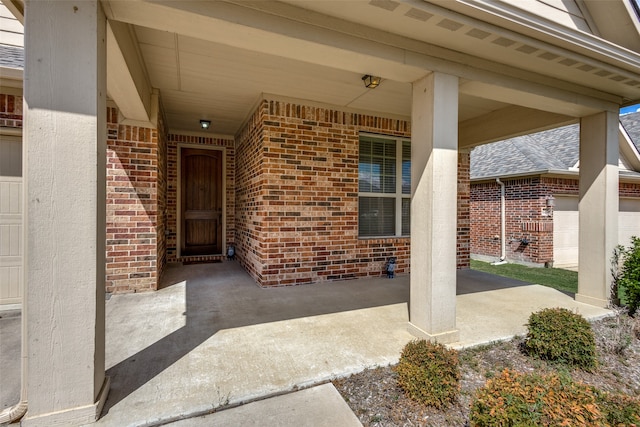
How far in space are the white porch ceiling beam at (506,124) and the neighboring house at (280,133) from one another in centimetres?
3

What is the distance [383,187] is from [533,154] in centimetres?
634

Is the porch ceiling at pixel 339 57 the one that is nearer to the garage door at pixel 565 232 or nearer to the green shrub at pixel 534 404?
the green shrub at pixel 534 404

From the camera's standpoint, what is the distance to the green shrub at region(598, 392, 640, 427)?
4.58 feet

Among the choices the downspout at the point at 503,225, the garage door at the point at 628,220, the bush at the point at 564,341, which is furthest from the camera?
the garage door at the point at 628,220

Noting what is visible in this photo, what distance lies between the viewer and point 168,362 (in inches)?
94.1

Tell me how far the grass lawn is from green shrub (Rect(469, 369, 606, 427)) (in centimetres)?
501

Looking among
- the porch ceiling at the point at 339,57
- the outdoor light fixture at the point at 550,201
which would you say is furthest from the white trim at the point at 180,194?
the outdoor light fixture at the point at 550,201

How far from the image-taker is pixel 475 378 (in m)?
2.33

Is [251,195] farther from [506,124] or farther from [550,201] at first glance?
[550,201]

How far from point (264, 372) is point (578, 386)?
1.96 metres

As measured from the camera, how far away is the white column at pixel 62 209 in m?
1.68

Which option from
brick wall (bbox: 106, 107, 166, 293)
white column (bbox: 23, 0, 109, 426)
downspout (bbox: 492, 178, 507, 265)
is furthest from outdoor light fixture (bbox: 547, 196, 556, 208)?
white column (bbox: 23, 0, 109, 426)

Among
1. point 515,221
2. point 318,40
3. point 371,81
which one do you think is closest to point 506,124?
point 371,81

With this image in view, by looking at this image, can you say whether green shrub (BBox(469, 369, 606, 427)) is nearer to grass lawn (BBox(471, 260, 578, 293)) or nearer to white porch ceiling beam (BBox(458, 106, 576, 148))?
white porch ceiling beam (BBox(458, 106, 576, 148))
